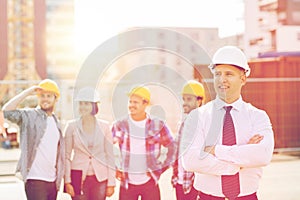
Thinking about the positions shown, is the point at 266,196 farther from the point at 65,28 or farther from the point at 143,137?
the point at 65,28

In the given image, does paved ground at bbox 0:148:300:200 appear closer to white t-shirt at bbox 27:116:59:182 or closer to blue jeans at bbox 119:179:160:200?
blue jeans at bbox 119:179:160:200

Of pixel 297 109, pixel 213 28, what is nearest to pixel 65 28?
pixel 213 28

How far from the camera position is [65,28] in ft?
277

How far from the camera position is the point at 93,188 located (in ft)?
14.0

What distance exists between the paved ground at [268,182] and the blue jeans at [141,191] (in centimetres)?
260

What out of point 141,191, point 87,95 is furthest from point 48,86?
point 141,191

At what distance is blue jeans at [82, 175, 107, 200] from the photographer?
4258mm

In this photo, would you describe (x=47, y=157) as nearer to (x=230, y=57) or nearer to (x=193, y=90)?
(x=193, y=90)

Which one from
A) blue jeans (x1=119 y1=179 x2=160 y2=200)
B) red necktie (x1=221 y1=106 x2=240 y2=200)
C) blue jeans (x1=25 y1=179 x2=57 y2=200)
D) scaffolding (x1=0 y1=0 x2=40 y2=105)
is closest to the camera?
red necktie (x1=221 y1=106 x2=240 y2=200)

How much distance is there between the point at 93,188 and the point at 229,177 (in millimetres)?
1645

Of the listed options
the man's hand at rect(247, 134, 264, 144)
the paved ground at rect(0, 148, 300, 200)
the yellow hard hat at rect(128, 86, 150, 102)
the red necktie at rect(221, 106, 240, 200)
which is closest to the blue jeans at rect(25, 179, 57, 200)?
the yellow hard hat at rect(128, 86, 150, 102)

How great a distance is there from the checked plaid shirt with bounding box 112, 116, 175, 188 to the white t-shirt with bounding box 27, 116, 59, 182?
1.68 feet

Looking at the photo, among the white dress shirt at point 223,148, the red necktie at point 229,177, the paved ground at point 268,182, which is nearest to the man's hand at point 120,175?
the white dress shirt at point 223,148

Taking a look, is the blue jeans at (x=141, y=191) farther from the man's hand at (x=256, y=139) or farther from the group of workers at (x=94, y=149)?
the man's hand at (x=256, y=139)
